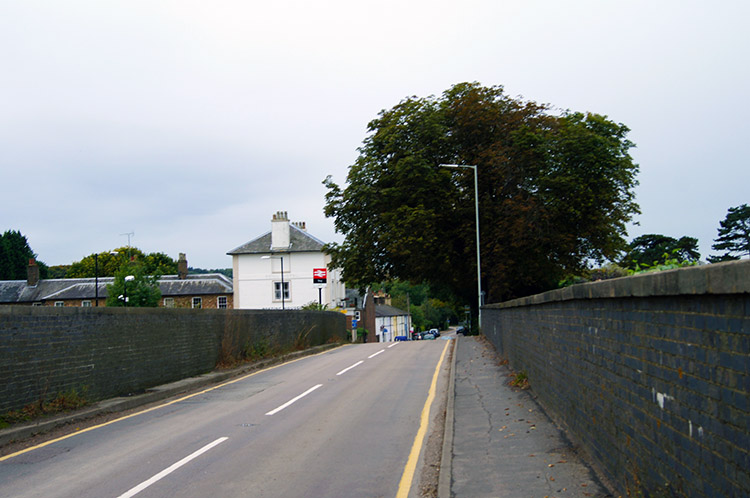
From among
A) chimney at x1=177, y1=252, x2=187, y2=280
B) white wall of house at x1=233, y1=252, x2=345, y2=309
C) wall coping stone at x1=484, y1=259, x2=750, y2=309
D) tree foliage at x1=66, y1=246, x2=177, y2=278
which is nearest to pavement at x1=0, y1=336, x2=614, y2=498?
wall coping stone at x1=484, y1=259, x2=750, y2=309

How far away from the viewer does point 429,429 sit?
34.1ft

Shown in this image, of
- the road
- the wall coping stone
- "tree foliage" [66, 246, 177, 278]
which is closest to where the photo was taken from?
the wall coping stone

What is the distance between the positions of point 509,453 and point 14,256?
331 feet

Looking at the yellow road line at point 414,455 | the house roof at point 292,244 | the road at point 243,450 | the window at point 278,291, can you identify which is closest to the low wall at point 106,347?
the road at point 243,450

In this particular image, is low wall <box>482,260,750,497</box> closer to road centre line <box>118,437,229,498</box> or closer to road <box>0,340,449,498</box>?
road <box>0,340,449,498</box>

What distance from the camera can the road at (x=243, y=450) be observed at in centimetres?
712

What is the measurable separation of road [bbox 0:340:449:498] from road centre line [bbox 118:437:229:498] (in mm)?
12

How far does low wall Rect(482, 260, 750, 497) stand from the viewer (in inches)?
132

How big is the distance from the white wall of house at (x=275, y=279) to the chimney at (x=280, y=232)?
3.23ft

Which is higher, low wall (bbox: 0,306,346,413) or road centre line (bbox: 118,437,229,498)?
low wall (bbox: 0,306,346,413)

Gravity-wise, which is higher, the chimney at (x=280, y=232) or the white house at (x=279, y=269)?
the chimney at (x=280, y=232)

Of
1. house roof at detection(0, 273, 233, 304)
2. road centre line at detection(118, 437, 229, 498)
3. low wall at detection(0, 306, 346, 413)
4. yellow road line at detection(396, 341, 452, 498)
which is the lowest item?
yellow road line at detection(396, 341, 452, 498)

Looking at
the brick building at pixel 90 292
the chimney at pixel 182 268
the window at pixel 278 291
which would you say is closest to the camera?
the brick building at pixel 90 292

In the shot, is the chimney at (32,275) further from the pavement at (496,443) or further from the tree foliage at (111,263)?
the pavement at (496,443)
